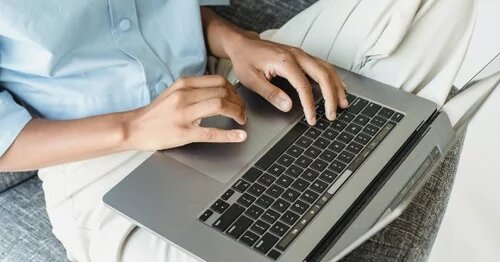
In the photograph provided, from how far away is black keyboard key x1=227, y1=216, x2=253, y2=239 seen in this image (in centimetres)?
78

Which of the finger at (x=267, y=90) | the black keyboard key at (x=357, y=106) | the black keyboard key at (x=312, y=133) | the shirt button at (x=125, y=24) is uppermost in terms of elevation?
the shirt button at (x=125, y=24)

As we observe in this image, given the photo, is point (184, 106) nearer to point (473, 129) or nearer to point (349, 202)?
point (349, 202)

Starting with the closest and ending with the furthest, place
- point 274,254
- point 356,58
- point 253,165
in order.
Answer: point 274,254
point 253,165
point 356,58

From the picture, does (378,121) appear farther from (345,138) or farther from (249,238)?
(249,238)

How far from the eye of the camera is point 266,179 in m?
0.85

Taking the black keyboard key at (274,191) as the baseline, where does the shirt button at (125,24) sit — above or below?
above

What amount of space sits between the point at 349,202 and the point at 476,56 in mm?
1056

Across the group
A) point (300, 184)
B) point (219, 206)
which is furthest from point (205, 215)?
point (300, 184)

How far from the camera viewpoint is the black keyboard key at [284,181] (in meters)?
0.84

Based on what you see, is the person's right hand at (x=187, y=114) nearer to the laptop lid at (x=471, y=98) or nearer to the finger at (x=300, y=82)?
the finger at (x=300, y=82)

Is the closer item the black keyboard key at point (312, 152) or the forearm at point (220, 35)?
the black keyboard key at point (312, 152)

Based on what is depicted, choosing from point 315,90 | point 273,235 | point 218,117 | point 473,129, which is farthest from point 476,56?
point 273,235

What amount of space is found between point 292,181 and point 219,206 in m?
0.10

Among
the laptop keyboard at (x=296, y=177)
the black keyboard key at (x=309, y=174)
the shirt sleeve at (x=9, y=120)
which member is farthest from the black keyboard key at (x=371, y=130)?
the shirt sleeve at (x=9, y=120)
